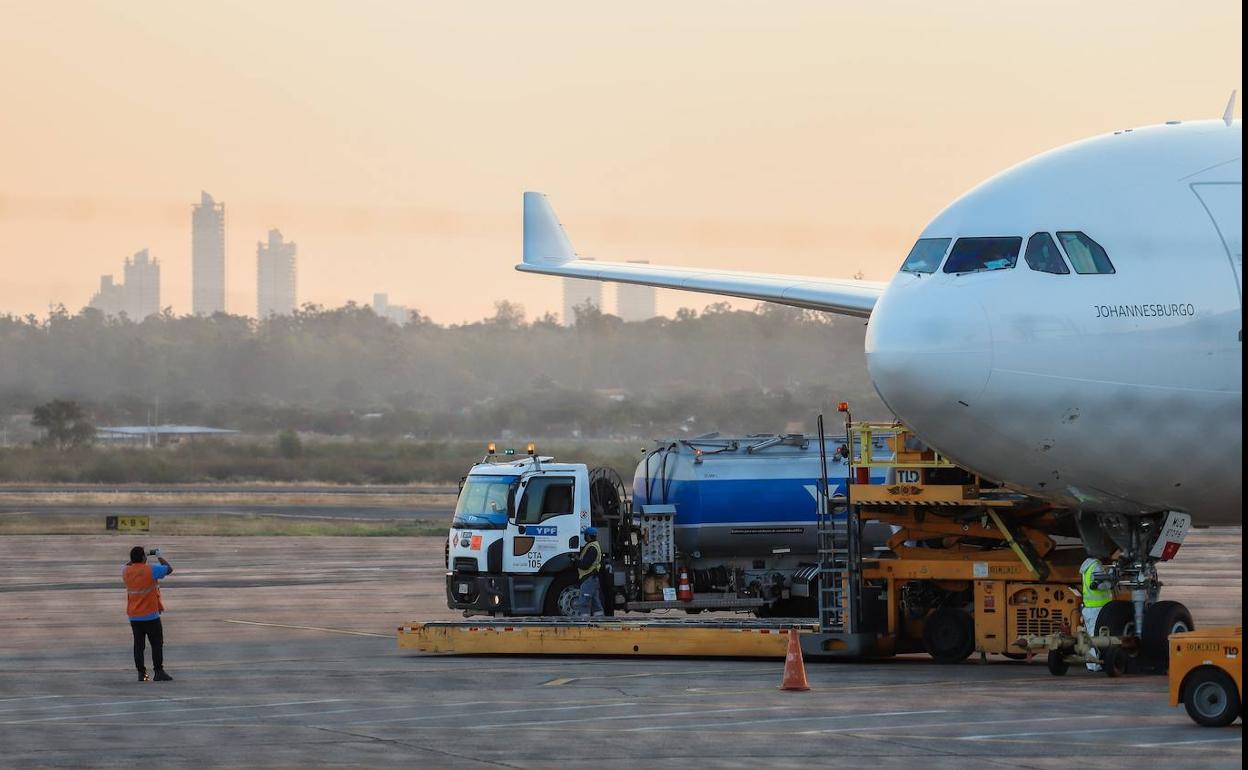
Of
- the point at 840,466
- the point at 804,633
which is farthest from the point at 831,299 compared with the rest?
the point at 804,633

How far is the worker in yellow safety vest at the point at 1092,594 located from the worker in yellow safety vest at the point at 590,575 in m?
8.38

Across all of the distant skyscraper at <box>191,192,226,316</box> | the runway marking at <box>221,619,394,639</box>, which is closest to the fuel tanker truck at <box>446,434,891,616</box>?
the runway marking at <box>221,619,394,639</box>

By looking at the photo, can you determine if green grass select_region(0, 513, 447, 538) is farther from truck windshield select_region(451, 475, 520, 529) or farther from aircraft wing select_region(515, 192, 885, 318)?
truck windshield select_region(451, 475, 520, 529)

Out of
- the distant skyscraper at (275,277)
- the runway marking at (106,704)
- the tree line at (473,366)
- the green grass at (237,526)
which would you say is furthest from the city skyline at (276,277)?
the green grass at (237,526)

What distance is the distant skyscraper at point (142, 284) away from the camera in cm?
2740

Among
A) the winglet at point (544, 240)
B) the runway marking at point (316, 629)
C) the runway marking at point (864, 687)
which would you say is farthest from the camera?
the winglet at point (544, 240)

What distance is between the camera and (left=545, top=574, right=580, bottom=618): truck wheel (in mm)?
28281

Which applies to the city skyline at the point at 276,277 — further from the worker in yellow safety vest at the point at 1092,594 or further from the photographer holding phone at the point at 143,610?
the worker in yellow safety vest at the point at 1092,594

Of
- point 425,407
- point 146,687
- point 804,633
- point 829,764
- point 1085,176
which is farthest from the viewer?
point 425,407

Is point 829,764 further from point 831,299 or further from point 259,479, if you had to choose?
point 259,479

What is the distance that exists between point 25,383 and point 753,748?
86.4 ft

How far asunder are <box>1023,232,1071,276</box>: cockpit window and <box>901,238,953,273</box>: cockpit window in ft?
3.18

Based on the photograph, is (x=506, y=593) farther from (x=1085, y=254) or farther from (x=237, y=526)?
(x=237, y=526)

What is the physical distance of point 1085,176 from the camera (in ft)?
67.5
